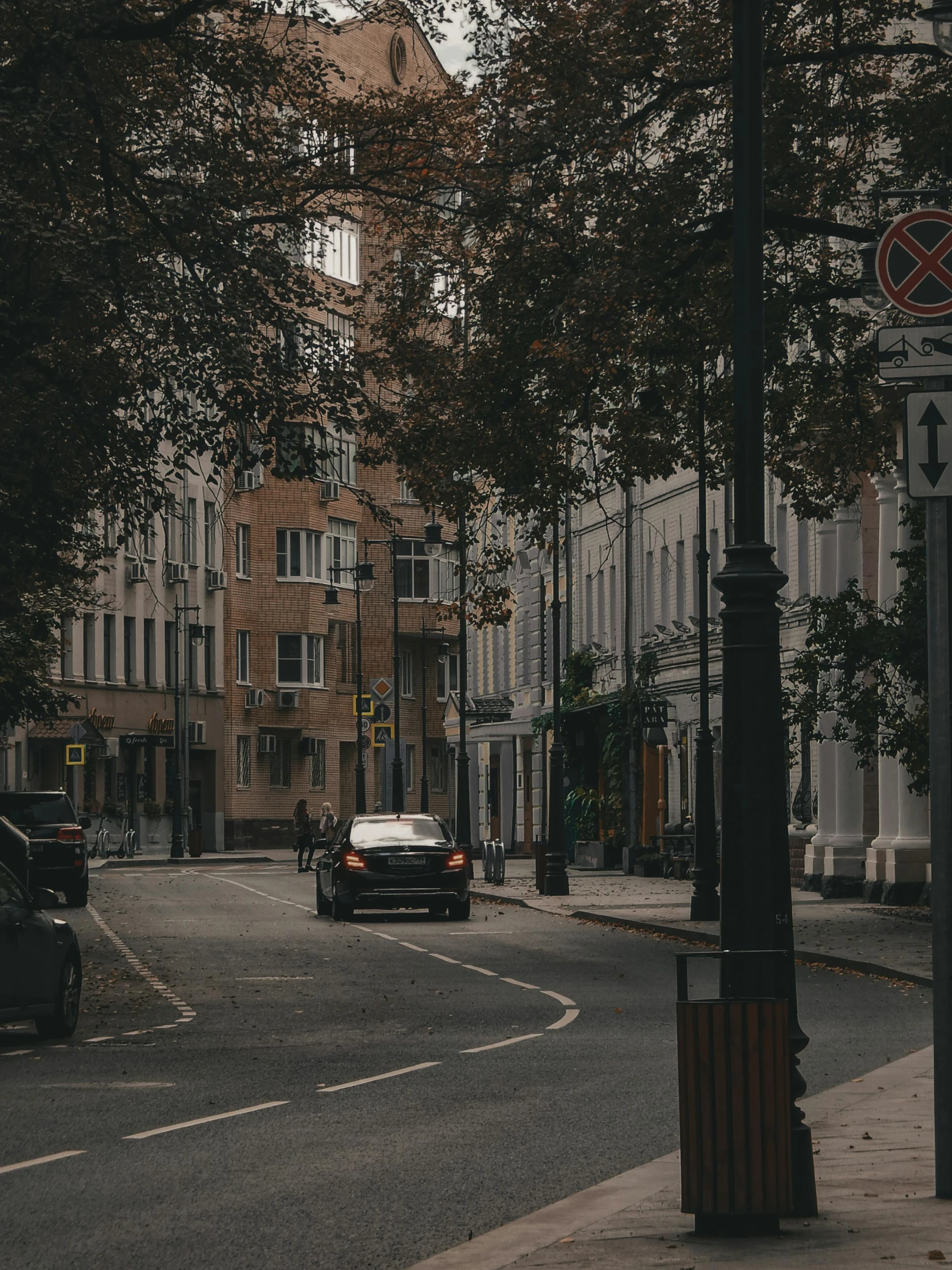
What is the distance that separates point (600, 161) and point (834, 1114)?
1407cm

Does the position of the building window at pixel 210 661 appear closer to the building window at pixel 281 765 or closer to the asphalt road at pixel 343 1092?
the building window at pixel 281 765

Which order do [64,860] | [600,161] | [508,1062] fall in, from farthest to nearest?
[64,860] → [600,161] → [508,1062]

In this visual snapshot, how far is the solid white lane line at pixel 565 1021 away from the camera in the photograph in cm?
1736

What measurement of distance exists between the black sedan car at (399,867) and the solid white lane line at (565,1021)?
44.7ft

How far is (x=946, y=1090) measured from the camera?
815 cm

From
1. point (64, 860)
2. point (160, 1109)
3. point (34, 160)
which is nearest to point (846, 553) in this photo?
point (64, 860)

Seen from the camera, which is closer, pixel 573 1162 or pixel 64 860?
pixel 573 1162

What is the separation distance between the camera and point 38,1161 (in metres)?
10.9

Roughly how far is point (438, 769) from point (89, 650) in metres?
22.8

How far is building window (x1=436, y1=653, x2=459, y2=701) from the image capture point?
95562 millimetres

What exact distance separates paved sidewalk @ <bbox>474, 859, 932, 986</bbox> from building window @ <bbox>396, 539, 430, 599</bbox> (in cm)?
4612

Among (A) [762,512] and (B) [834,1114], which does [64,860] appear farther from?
(A) [762,512]

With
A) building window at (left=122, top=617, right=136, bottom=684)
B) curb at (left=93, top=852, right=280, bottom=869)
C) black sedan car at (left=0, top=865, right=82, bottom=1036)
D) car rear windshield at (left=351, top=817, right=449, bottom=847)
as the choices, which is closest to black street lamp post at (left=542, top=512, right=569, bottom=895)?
car rear windshield at (left=351, top=817, right=449, bottom=847)

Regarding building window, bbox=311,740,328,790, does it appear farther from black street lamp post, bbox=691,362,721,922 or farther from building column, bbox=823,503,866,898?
black street lamp post, bbox=691,362,721,922
